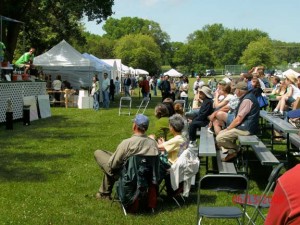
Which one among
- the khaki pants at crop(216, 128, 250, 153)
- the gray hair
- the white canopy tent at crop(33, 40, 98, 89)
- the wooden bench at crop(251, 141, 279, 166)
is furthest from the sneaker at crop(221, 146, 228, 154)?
the white canopy tent at crop(33, 40, 98, 89)

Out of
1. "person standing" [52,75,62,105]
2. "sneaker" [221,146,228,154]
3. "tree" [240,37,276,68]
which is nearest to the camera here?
"sneaker" [221,146,228,154]

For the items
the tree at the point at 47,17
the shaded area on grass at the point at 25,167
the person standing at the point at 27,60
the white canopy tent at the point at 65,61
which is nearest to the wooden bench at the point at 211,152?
the shaded area on grass at the point at 25,167

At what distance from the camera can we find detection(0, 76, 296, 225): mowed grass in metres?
6.26

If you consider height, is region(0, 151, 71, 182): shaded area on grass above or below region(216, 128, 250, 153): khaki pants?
below

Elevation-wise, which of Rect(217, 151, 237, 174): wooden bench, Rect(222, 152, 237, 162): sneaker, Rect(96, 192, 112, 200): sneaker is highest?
Rect(222, 152, 237, 162): sneaker

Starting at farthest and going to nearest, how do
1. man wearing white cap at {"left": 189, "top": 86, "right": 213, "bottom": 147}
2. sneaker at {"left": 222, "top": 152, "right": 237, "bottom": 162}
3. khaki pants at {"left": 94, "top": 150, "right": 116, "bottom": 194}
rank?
1. man wearing white cap at {"left": 189, "top": 86, "right": 213, "bottom": 147}
2. sneaker at {"left": 222, "top": 152, "right": 237, "bottom": 162}
3. khaki pants at {"left": 94, "top": 150, "right": 116, "bottom": 194}

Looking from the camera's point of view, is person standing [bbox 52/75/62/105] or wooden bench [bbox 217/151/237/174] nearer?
wooden bench [bbox 217/151/237/174]

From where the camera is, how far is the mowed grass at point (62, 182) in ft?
20.5

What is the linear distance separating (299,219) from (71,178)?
24.4 ft

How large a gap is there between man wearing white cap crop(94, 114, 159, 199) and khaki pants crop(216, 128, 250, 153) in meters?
2.08

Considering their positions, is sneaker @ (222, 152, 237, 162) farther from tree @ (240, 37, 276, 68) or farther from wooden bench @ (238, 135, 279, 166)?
tree @ (240, 37, 276, 68)

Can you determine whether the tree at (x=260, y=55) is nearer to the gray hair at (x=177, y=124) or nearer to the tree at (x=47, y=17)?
the tree at (x=47, y=17)

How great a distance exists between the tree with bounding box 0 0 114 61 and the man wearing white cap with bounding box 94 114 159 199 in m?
21.8

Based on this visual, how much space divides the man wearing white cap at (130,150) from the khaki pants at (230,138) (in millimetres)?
2077
